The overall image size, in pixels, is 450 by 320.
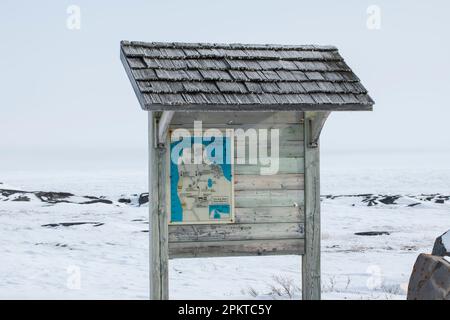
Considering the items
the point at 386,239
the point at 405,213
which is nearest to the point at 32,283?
the point at 386,239

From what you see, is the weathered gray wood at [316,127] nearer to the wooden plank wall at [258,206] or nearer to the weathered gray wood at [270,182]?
the wooden plank wall at [258,206]

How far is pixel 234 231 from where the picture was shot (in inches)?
337

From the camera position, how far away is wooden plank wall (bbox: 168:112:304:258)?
331 inches

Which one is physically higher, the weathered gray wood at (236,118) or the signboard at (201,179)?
the weathered gray wood at (236,118)

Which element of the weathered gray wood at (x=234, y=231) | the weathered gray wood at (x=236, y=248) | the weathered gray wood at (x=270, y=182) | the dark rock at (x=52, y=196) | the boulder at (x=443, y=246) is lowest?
the dark rock at (x=52, y=196)

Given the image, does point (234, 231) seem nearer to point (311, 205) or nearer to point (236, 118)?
point (311, 205)

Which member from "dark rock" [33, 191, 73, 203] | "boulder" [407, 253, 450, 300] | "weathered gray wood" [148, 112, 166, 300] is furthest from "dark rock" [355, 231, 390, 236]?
"dark rock" [33, 191, 73, 203]

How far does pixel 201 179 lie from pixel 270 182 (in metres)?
0.90

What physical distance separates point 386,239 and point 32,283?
10151 millimetres

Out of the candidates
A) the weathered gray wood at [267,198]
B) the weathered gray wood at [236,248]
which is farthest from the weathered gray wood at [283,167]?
the weathered gray wood at [236,248]

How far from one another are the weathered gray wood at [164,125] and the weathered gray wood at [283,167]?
102cm

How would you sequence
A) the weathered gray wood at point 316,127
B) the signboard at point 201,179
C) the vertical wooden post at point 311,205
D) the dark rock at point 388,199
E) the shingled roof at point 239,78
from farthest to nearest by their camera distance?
the dark rock at point 388,199 → the vertical wooden post at point 311,205 → the weathered gray wood at point 316,127 → the signboard at point 201,179 → the shingled roof at point 239,78

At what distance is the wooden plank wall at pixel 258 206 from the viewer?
27.6ft
